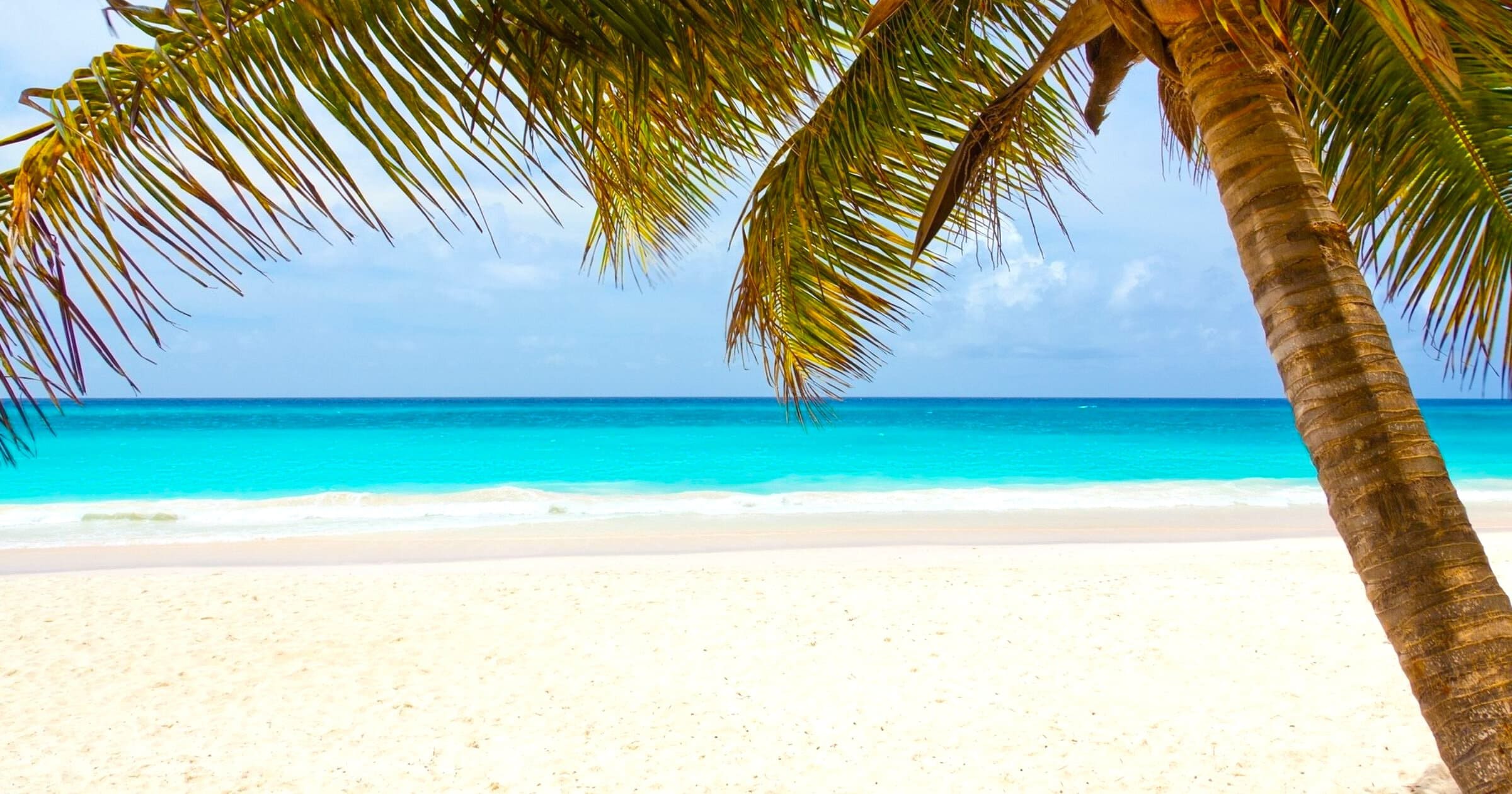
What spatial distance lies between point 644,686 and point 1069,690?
214cm

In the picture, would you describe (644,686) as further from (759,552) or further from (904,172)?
(759,552)

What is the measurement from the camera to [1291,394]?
1.90 metres

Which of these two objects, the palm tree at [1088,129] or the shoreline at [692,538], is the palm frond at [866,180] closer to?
the palm tree at [1088,129]

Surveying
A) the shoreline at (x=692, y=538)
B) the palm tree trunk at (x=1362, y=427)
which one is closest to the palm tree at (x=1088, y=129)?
the palm tree trunk at (x=1362, y=427)

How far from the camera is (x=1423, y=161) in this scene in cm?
272

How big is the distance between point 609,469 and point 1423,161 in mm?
23205

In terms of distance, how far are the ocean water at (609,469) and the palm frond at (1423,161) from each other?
3.01 m

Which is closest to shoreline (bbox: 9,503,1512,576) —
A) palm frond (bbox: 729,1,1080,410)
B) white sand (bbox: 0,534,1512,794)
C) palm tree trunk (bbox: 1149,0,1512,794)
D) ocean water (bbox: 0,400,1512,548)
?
ocean water (bbox: 0,400,1512,548)

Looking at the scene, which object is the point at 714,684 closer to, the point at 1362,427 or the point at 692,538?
the point at 1362,427

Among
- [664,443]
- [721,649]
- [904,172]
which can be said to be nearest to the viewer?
[904,172]

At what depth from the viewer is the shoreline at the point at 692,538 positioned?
944cm

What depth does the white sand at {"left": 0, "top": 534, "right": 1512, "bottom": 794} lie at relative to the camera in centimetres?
379

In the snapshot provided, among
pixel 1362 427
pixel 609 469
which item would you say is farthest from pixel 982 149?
pixel 609 469

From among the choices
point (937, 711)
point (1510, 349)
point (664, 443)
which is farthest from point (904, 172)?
point (664, 443)
